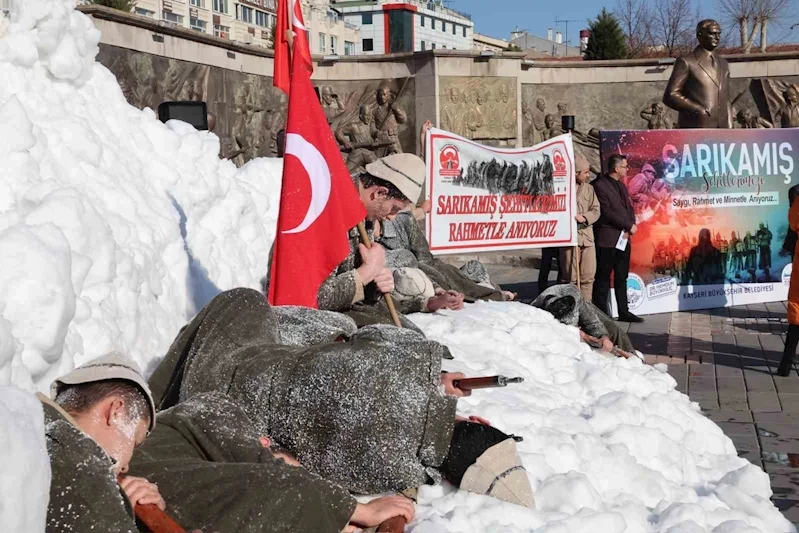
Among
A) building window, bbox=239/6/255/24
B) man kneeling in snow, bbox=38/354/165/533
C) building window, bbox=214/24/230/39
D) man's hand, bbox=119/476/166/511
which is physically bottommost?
man's hand, bbox=119/476/166/511

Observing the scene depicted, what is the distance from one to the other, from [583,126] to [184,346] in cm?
1766

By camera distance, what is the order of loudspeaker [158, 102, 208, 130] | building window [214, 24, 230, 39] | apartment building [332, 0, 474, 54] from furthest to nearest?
apartment building [332, 0, 474, 54] → building window [214, 24, 230, 39] → loudspeaker [158, 102, 208, 130]

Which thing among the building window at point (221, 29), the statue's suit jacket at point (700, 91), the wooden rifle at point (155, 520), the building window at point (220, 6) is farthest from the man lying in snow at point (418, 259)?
the building window at point (220, 6)

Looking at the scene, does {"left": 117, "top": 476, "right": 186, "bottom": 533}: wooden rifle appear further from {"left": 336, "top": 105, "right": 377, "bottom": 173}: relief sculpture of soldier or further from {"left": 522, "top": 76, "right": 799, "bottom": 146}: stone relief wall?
{"left": 522, "top": 76, "right": 799, "bottom": 146}: stone relief wall

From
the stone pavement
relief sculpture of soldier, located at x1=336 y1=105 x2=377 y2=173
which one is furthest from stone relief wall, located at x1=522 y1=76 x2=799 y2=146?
the stone pavement

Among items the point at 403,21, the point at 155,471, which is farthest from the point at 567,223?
the point at 403,21

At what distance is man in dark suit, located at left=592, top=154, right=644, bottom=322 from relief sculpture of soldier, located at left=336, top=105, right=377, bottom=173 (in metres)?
9.46

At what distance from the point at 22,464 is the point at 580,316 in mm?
5530

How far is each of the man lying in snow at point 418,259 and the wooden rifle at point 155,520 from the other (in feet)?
14.3

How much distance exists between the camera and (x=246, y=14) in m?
69.8

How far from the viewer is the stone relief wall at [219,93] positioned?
50.4ft

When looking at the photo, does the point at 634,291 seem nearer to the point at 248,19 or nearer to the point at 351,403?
the point at 351,403

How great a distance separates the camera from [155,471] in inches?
127

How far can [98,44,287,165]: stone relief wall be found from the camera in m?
15.4
